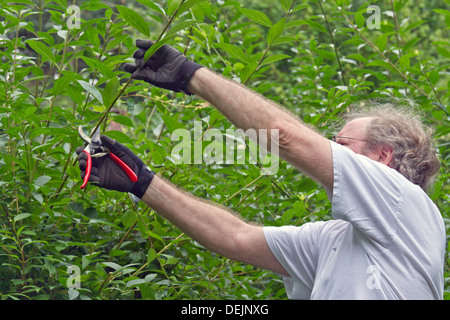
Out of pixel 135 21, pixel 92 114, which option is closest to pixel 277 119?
pixel 135 21

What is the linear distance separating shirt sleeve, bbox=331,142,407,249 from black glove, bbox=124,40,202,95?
0.47 metres

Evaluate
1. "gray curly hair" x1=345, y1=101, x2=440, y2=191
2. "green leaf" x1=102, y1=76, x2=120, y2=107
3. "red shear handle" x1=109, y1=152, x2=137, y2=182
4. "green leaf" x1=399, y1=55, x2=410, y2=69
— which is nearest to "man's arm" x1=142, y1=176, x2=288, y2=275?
"red shear handle" x1=109, y1=152, x2=137, y2=182

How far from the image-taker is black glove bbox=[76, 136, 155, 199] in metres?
1.82

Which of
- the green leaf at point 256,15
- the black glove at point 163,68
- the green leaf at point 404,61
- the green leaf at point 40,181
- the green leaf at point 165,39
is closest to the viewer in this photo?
the green leaf at point 165,39

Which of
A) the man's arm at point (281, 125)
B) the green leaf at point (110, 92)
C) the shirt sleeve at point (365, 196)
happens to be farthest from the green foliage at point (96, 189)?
the shirt sleeve at point (365, 196)

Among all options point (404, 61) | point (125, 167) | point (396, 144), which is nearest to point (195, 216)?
point (125, 167)

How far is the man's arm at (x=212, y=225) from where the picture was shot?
197 centimetres

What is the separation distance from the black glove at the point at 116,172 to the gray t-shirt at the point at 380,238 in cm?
→ 62

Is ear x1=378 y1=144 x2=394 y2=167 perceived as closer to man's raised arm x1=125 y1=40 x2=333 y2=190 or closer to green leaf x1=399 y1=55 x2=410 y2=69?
man's raised arm x1=125 y1=40 x2=333 y2=190

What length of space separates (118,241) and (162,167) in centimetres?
35

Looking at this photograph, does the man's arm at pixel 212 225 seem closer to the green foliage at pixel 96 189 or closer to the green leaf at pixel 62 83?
the green foliage at pixel 96 189

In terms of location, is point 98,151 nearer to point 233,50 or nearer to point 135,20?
point 135,20

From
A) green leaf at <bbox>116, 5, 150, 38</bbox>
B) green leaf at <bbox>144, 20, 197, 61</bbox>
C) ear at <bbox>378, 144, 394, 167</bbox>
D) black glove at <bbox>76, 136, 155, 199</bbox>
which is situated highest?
green leaf at <bbox>116, 5, 150, 38</bbox>

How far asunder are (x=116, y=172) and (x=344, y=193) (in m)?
0.71
